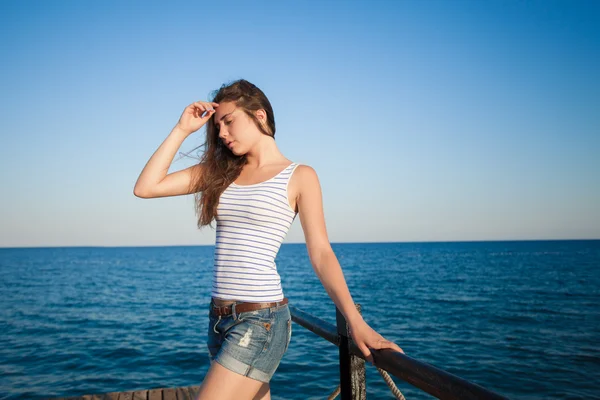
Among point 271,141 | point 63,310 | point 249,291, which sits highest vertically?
point 271,141

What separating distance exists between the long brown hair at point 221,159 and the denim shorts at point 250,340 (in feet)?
1.84

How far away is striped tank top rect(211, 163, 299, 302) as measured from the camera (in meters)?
2.04

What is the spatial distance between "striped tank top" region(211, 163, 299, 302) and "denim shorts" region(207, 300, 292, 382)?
0.08 meters

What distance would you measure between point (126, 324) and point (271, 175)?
19003 millimetres

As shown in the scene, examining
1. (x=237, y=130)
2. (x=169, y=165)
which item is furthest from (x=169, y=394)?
(x=237, y=130)

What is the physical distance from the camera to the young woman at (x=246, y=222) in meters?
1.91

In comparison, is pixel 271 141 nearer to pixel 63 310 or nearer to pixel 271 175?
pixel 271 175

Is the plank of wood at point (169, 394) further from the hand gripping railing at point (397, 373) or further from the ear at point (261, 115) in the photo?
the ear at point (261, 115)

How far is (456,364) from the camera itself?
12820 mm

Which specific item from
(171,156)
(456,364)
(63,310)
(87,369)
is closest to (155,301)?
(63,310)

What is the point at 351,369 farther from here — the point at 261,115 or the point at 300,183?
the point at 261,115

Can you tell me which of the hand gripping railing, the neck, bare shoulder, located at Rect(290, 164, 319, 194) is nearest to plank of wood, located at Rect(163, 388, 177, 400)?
the hand gripping railing

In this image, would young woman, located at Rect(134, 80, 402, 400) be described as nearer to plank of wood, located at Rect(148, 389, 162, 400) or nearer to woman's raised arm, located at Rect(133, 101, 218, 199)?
woman's raised arm, located at Rect(133, 101, 218, 199)

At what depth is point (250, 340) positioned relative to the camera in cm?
193
